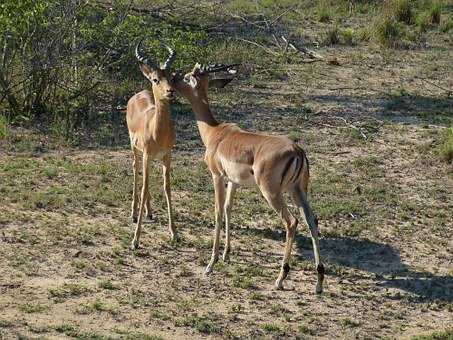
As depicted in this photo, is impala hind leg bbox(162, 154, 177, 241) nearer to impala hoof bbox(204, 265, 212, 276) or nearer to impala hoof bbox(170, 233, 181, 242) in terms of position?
impala hoof bbox(170, 233, 181, 242)

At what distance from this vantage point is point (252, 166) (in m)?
8.78

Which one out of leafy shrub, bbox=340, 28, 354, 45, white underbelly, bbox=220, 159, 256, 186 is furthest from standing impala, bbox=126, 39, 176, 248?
leafy shrub, bbox=340, 28, 354, 45

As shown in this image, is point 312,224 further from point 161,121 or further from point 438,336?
point 161,121

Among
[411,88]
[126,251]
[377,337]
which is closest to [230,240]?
[126,251]

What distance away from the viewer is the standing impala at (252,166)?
338 inches

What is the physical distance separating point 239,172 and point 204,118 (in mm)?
972

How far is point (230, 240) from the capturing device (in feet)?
32.0

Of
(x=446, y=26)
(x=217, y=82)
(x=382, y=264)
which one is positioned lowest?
(x=382, y=264)

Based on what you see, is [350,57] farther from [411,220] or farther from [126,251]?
[126,251]

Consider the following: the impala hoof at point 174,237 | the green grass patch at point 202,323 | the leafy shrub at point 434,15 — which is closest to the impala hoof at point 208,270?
the impala hoof at point 174,237

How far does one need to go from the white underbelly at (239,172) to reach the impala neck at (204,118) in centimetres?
55

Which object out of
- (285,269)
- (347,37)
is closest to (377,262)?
(285,269)

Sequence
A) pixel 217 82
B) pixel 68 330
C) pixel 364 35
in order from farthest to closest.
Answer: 1. pixel 364 35
2. pixel 217 82
3. pixel 68 330

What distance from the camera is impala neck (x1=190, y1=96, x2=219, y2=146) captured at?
959cm
